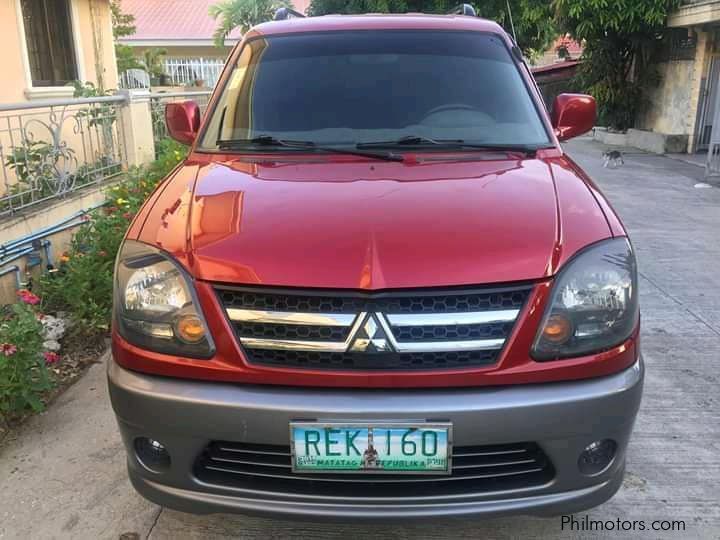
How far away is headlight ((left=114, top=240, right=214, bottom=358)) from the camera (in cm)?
193

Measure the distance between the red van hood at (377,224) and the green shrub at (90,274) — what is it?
1905 millimetres

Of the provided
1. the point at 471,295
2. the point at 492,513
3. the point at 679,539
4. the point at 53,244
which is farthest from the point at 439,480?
the point at 53,244

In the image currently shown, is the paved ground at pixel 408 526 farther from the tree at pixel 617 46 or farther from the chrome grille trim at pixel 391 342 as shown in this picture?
the tree at pixel 617 46

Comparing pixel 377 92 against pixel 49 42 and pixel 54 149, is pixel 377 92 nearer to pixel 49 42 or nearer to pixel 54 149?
pixel 54 149

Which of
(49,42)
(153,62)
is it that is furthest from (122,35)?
(49,42)

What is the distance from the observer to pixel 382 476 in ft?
6.26

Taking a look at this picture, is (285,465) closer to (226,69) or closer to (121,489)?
(121,489)

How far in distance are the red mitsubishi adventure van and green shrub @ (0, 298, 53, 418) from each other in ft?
4.14

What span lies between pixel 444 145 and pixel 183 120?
1.46 metres

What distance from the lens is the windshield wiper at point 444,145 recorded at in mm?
2742

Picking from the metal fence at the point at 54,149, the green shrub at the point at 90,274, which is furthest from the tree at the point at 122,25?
the green shrub at the point at 90,274

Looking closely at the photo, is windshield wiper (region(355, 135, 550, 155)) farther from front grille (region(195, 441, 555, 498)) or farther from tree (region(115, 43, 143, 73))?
tree (region(115, 43, 143, 73))

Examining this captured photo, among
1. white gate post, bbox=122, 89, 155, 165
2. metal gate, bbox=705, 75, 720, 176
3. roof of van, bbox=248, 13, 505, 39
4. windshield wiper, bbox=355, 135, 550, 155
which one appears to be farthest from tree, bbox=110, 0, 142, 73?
windshield wiper, bbox=355, 135, 550, 155

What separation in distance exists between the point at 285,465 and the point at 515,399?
0.69m
